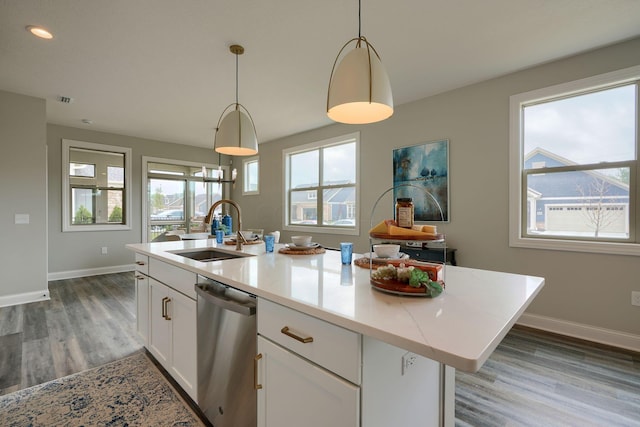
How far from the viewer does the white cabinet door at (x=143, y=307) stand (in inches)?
86.7

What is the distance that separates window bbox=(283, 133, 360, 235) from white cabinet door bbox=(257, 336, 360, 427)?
11.1 ft

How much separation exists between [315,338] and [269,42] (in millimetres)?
2485

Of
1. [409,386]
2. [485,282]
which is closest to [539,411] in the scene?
[485,282]

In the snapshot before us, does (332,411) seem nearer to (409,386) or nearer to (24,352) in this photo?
(409,386)

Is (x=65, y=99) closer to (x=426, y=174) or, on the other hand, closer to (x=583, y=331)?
(x=426, y=174)

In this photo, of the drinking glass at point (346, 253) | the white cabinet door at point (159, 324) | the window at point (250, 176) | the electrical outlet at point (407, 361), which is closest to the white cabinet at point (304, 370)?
the electrical outlet at point (407, 361)

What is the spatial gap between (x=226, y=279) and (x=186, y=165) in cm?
581

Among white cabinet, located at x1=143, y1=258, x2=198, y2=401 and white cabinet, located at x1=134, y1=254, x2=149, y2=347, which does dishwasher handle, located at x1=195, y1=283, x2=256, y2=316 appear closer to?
white cabinet, located at x1=143, y1=258, x2=198, y2=401

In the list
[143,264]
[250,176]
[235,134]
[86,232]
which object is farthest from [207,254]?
[250,176]

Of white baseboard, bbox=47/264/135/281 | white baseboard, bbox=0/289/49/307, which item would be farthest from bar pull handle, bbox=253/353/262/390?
white baseboard, bbox=47/264/135/281

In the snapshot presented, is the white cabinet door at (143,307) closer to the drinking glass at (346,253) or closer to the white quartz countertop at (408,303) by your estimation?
the white quartz countertop at (408,303)

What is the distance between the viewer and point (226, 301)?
1.31 metres

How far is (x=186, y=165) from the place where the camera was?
6.40m

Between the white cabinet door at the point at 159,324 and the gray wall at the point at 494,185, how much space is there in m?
2.89
